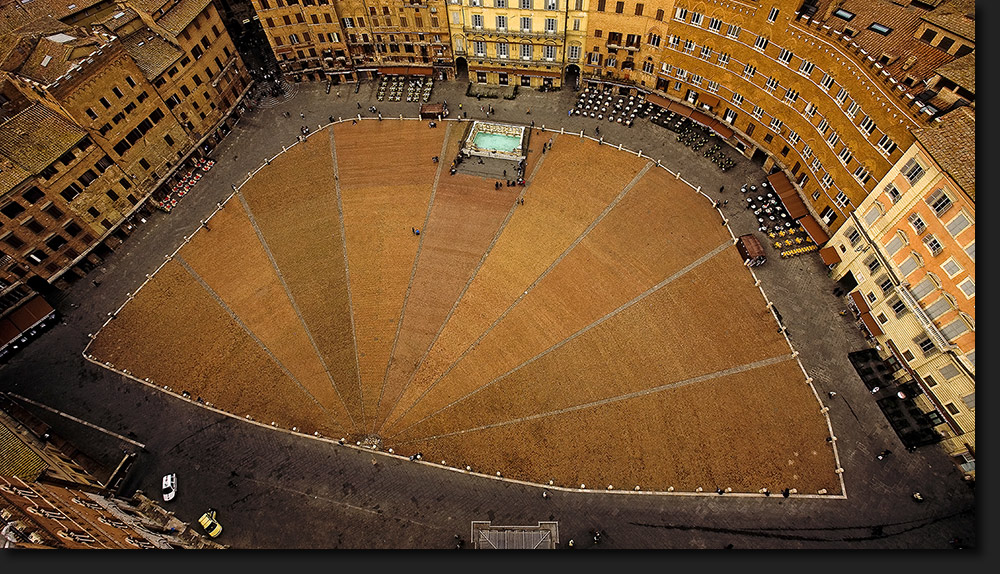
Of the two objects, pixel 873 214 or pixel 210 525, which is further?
pixel 873 214

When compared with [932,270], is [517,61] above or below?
below

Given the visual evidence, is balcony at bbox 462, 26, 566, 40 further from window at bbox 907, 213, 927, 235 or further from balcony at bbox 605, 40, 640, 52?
window at bbox 907, 213, 927, 235

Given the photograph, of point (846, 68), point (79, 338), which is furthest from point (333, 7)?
point (846, 68)

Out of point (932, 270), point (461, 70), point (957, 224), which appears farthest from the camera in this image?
point (461, 70)

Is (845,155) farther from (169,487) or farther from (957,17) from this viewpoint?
(169,487)

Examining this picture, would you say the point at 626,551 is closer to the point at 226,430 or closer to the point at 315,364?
the point at 315,364

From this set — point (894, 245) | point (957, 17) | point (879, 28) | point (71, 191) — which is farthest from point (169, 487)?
point (957, 17)
